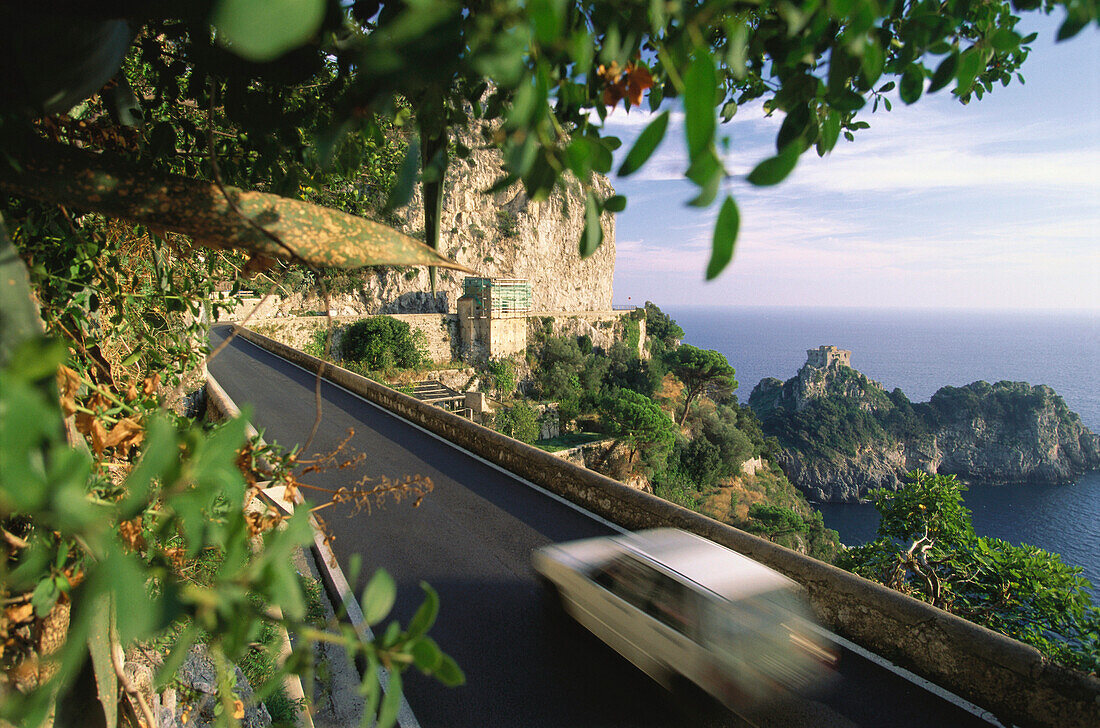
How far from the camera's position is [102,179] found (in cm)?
122

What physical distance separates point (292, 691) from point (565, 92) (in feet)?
13.4

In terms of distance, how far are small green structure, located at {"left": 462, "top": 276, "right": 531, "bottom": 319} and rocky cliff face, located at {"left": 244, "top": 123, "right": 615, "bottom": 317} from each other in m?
2.49

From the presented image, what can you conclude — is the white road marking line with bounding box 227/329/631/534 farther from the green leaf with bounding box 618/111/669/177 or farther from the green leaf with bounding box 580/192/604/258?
the green leaf with bounding box 618/111/669/177

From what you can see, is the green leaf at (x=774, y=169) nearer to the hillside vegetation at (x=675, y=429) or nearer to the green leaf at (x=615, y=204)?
the green leaf at (x=615, y=204)

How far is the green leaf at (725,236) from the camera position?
613 millimetres

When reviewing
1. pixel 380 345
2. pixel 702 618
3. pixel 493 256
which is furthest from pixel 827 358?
pixel 702 618

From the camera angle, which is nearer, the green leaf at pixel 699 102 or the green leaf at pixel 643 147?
the green leaf at pixel 699 102

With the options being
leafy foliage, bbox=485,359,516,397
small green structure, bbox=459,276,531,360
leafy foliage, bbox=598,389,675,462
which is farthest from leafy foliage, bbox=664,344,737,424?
leafy foliage, bbox=485,359,516,397

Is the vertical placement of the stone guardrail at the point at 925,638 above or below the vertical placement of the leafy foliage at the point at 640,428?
above

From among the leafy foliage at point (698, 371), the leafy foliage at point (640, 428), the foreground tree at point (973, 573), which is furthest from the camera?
the leafy foliage at point (698, 371)

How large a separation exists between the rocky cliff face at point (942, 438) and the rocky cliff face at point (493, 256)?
107 feet

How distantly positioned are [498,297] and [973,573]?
114 ft

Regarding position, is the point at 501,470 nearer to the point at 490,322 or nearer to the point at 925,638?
the point at 925,638

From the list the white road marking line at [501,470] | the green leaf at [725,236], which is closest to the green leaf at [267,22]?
the green leaf at [725,236]
